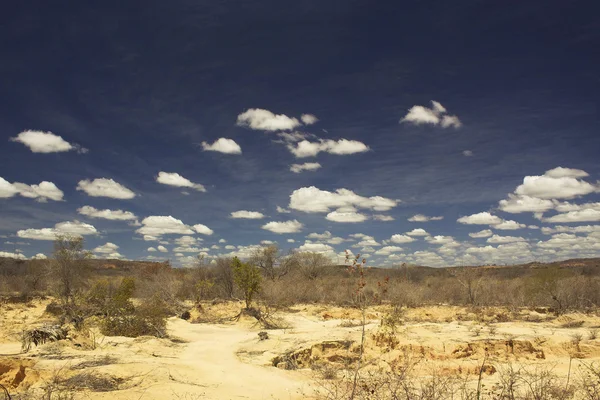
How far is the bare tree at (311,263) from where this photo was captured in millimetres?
52688

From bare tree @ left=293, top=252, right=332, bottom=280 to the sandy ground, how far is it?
3215 cm

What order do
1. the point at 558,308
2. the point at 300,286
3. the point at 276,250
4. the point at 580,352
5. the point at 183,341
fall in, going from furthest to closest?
the point at 276,250 < the point at 300,286 < the point at 558,308 < the point at 183,341 < the point at 580,352

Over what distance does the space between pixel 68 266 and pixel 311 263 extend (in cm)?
3531

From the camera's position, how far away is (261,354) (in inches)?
557

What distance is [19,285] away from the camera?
3416 cm

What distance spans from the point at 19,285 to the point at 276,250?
89.8ft

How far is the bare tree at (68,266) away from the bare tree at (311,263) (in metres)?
30.6

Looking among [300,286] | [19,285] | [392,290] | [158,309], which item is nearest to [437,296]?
[392,290]

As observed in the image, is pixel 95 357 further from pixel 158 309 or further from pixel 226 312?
pixel 226 312

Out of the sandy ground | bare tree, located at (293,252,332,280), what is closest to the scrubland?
the sandy ground

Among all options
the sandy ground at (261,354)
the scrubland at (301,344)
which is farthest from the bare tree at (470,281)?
the sandy ground at (261,354)

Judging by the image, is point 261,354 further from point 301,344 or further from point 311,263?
point 311,263

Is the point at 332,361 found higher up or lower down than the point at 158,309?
lower down

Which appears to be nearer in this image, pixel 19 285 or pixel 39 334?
pixel 39 334
